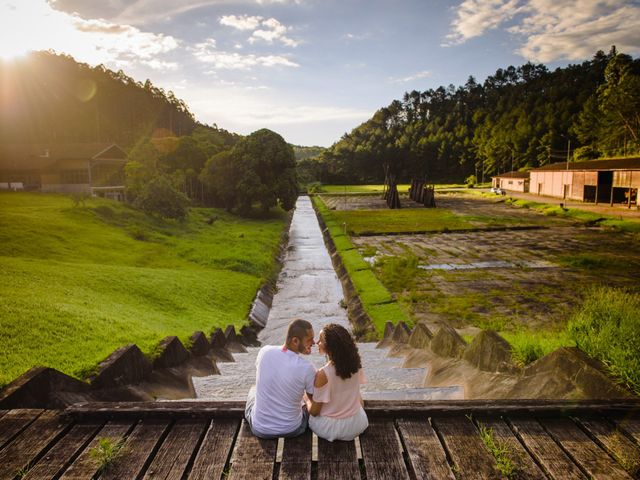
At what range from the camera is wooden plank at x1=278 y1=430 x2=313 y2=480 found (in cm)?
381

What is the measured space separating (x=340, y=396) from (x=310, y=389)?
0.32m

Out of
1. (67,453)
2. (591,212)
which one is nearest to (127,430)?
(67,453)

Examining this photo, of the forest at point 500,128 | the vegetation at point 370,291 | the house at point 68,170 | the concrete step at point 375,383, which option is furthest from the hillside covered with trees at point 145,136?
the forest at point 500,128

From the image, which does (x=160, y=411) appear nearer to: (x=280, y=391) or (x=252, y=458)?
(x=252, y=458)

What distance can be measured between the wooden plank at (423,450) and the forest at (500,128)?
7309cm

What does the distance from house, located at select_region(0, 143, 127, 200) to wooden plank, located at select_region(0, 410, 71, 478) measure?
43884 millimetres

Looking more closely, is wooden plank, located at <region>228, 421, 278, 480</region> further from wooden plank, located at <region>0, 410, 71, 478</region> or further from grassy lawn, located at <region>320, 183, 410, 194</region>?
grassy lawn, located at <region>320, 183, 410, 194</region>

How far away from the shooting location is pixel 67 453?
4.09m

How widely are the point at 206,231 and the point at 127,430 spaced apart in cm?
3087

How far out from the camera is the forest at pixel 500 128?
7619cm

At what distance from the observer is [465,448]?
13.5ft

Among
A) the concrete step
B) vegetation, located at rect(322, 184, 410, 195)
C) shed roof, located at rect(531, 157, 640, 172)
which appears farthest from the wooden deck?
vegetation, located at rect(322, 184, 410, 195)

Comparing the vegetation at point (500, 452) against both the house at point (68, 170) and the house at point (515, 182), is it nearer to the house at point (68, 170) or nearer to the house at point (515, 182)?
the house at point (68, 170)

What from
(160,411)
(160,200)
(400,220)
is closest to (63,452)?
(160,411)
